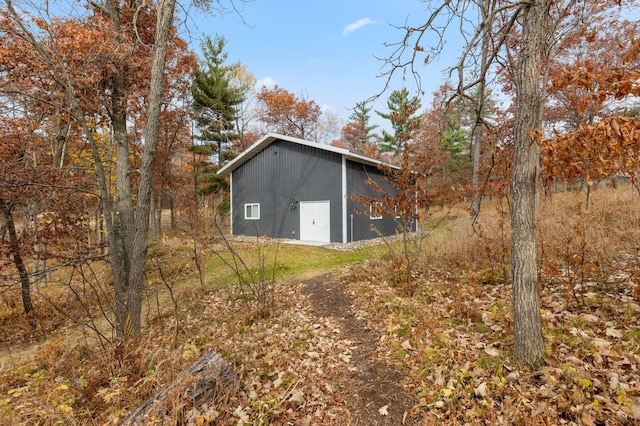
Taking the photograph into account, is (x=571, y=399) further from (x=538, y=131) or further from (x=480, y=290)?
(x=480, y=290)

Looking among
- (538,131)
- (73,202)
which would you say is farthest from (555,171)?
(73,202)

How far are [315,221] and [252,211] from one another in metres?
4.78

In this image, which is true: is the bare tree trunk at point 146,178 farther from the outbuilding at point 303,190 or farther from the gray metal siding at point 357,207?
the gray metal siding at point 357,207

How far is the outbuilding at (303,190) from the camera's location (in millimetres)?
13945

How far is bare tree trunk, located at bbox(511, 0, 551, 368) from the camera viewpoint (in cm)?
272

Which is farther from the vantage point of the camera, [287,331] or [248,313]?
[248,313]

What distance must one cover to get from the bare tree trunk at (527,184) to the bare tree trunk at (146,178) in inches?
201

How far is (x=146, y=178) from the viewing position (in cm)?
457

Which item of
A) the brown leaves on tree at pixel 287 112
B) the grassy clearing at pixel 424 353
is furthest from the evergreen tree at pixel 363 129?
the grassy clearing at pixel 424 353

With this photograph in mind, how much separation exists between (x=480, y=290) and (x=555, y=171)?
323cm

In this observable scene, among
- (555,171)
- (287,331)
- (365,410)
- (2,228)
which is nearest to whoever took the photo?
(555,171)

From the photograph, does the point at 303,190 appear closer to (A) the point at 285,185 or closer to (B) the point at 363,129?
(A) the point at 285,185

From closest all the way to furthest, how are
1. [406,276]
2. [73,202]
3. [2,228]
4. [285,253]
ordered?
[406,276]
[2,228]
[73,202]
[285,253]

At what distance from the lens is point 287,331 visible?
4859mm
